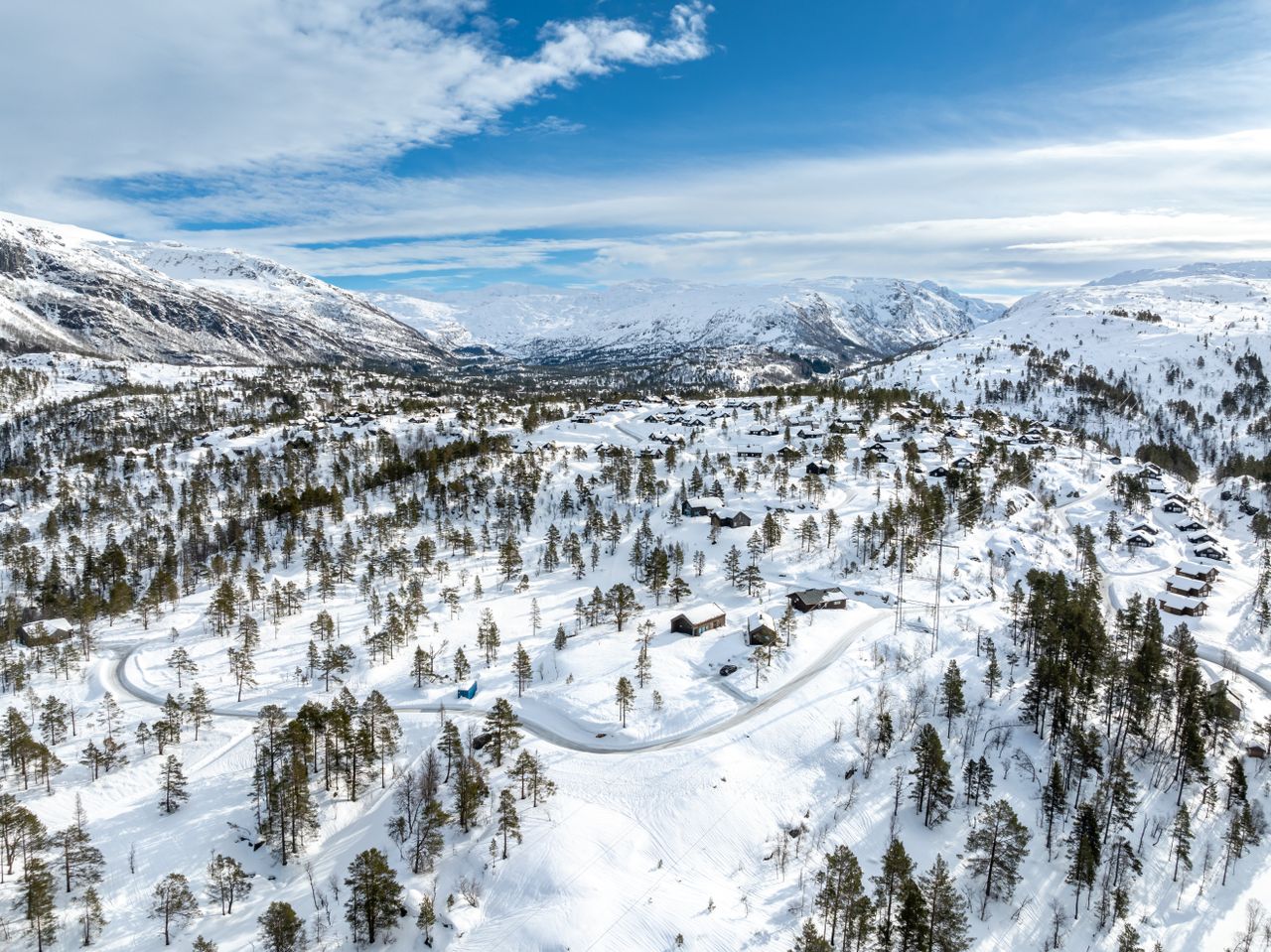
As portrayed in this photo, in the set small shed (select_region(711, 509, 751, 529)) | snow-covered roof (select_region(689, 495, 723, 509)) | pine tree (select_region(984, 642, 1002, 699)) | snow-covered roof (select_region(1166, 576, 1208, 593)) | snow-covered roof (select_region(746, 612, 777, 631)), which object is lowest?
snow-covered roof (select_region(1166, 576, 1208, 593))

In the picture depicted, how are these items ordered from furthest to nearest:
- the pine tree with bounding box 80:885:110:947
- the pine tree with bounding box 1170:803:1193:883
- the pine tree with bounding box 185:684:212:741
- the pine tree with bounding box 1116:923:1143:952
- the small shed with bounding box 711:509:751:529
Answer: the small shed with bounding box 711:509:751:529
the pine tree with bounding box 185:684:212:741
the pine tree with bounding box 1170:803:1193:883
the pine tree with bounding box 80:885:110:947
the pine tree with bounding box 1116:923:1143:952

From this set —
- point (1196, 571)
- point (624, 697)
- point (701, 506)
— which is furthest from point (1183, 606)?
point (624, 697)

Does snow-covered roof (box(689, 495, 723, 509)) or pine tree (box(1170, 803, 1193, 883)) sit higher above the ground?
snow-covered roof (box(689, 495, 723, 509))

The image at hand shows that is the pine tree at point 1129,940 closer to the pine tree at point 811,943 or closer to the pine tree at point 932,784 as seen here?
the pine tree at point 932,784

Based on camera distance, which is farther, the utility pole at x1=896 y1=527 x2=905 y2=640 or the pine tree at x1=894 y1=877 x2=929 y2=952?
the utility pole at x1=896 y1=527 x2=905 y2=640

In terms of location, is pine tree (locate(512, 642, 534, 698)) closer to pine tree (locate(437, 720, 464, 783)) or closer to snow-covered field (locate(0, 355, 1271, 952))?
snow-covered field (locate(0, 355, 1271, 952))

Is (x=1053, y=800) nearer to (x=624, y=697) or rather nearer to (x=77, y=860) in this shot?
(x=624, y=697)

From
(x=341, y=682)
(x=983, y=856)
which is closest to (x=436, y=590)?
(x=341, y=682)

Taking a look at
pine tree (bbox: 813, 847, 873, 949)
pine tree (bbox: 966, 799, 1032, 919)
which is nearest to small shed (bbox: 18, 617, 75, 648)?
pine tree (bbox: 813, 847, 873, 949)
